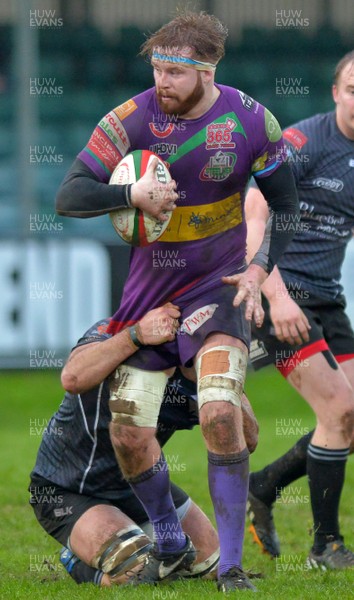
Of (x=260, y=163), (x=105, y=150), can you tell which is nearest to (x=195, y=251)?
(x=260, y=163)

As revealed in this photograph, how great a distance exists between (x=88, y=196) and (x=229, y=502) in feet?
4.36

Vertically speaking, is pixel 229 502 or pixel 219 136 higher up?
pixel 219 136

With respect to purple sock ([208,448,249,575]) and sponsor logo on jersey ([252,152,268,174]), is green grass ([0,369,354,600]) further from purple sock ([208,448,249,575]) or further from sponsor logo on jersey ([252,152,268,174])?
sponsor logo on jersey ([252,152,268,174])

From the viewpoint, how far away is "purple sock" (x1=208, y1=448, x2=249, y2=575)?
4766 mm

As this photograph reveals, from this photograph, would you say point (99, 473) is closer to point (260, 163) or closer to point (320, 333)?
point (320, 333)

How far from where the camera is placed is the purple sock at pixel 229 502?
15.6ft

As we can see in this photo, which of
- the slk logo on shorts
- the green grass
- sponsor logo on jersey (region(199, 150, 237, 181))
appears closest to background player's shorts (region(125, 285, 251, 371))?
the slk logo on shorts

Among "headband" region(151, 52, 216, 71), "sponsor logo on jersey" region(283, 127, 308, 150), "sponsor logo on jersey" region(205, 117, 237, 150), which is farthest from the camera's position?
"sponsor logo on jersey" region(283, 127, 308, 150)

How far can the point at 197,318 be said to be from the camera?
508cm

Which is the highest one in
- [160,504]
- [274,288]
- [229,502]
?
[274,288]

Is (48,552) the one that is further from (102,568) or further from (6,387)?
(6,387)

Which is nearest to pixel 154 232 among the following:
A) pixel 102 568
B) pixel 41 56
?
pixel 102 568

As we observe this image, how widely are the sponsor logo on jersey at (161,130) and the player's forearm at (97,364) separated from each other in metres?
0.83

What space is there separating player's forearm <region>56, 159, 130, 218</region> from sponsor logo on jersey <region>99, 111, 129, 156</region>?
8.1 inches
